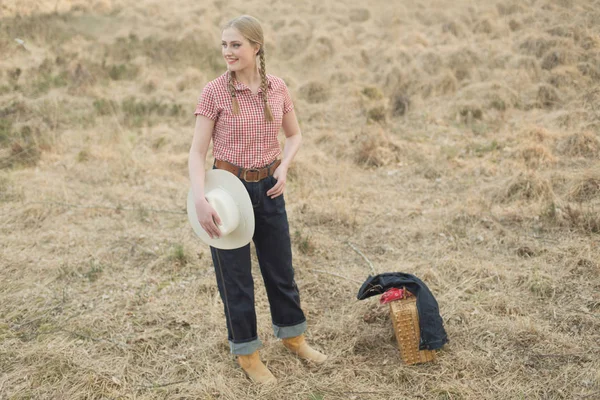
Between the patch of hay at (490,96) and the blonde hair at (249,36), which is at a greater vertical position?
the blonde hair at (249,36)

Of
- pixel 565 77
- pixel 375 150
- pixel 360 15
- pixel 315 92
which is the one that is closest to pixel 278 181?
pixel 375 150

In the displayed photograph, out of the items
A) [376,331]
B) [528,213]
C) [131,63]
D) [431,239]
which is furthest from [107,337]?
[131,63]

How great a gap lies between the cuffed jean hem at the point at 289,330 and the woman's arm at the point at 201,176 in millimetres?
798

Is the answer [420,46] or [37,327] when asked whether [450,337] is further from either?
[420,46]

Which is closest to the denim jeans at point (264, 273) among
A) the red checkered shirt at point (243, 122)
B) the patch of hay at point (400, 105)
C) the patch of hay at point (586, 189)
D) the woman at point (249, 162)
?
the woman at point (249, 162)

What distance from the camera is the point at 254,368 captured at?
285 cm

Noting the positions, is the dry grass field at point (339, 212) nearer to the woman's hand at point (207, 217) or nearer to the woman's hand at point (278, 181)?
the woman's hand at point (207, 217)

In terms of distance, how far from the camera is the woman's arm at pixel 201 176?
7.65 ft

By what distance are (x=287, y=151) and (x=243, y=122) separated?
0.35 metres

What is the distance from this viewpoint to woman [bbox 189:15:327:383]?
235 centimetres

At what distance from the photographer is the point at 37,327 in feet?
11.0

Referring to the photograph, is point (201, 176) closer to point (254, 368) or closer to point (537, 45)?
point (254, 368)

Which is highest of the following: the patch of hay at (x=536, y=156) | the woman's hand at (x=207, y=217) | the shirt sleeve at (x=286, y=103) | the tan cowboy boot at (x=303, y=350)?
the shirt sleeve at (x=286, y=103)

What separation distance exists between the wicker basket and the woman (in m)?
0.55
